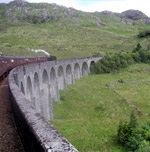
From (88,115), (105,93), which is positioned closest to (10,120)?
(88,115)

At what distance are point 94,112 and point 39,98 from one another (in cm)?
1201

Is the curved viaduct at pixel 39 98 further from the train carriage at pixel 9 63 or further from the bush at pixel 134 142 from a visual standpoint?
the bush at pixel 134 142

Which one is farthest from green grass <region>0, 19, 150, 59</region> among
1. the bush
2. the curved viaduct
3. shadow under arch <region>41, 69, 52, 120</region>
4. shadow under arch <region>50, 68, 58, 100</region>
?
the bush

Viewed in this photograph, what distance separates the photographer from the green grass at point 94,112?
2125cm

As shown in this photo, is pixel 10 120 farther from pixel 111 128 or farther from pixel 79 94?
pixel 79 94

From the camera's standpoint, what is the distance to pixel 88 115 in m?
33.1

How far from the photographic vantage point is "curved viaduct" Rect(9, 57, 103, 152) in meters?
3.08

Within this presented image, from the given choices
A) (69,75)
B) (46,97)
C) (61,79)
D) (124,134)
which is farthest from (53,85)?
(124,134)

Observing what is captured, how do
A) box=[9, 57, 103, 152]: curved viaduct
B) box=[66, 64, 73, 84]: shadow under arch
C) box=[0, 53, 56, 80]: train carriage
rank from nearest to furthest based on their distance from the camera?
1. box=[9, 57, 103, 152]: curved viaduct
2. box=[0, 53, 56, 80]: train carriage
3. box=[66, 64, 73, 84]: shadow under arch

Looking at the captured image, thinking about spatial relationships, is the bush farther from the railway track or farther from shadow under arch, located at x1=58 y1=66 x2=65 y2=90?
shadow under arch, located at x1=58 y1=66 x2=65 y2=90

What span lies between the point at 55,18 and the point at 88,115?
159498mm

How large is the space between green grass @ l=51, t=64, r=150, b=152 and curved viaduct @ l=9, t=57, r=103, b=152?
108 inches

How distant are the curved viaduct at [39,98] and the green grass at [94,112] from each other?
274 cm

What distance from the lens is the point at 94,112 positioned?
3406 cm
